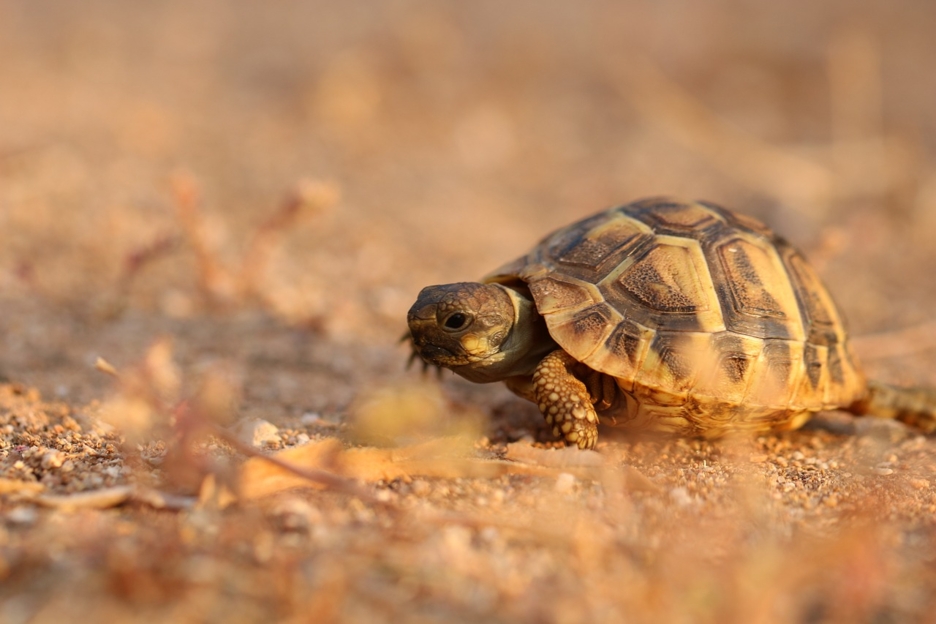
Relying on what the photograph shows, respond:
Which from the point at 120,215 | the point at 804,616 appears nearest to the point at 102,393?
the point at 120,215

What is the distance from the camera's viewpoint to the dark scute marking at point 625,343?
2623mm

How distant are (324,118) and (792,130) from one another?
434 cm

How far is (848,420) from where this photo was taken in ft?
11.2

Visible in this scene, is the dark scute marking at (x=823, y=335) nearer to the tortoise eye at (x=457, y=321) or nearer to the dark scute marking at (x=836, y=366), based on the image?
the dark scute marking at (x=836, y=366)

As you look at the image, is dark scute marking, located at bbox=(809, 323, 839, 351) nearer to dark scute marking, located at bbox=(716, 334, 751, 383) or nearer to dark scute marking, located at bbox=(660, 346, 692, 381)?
dark scute marking, located at bbox=(716, 334, 751, 383)

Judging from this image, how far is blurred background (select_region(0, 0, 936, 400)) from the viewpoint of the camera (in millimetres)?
4301

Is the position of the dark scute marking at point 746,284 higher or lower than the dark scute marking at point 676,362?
higher

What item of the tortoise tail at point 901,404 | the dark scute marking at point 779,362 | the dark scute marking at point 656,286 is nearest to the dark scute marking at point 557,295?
the dark scute marking at point 656,286

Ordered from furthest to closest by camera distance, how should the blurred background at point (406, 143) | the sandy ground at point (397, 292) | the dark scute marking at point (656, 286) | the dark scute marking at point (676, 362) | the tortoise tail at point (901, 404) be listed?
the blurred background at point (406, 143)
the tortoise tail at point (901, 404)
the dark scute marking at point (656, 286)
the dark scute marking at point (676, 362)
the sandy ground at point (397, 292)

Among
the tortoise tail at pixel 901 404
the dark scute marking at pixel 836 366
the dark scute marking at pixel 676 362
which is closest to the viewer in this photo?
the dark scute marking at pixel 676 362

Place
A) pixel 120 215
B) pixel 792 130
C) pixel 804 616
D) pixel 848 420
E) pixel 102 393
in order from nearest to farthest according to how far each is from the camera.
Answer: pixel 804 616 < pixel 102 393 < pixel 848 420 < pixel 120 215 < pixel 792 130

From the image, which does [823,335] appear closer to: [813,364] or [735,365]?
[813,364]

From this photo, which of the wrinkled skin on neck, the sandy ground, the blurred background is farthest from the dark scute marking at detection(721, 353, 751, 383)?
the blurred background

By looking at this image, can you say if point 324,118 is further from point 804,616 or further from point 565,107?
point 804,616
